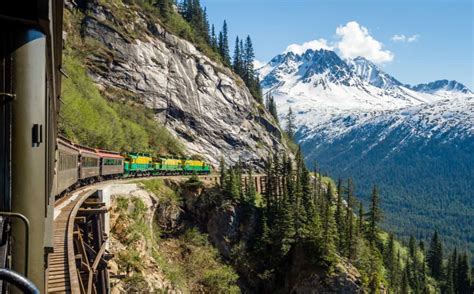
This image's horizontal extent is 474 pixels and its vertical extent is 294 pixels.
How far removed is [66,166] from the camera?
23.2 metres

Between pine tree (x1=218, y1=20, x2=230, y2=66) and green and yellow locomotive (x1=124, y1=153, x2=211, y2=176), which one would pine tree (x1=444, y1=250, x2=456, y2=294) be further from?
pine tree (x1=218, y1=20, x2=230, y2=66)

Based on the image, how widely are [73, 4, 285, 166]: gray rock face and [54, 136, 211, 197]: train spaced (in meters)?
23.1

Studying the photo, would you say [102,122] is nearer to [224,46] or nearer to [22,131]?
[22,131]

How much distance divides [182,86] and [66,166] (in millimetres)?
72791

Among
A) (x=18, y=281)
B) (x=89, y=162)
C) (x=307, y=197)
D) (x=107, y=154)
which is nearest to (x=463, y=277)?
(x=307, y=197)

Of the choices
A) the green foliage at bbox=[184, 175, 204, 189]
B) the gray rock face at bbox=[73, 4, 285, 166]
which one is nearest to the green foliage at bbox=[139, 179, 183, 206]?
the green foliage at bbox=[184, 175, 204, 189]

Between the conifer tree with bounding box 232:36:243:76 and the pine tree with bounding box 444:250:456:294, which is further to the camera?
the conifer tree with bounding box 232:36:243:76

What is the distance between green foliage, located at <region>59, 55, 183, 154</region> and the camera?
4972 centimetres

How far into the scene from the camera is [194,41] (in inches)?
4353

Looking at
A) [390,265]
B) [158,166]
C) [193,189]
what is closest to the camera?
[193,189]

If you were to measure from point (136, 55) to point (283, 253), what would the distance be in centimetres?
5448

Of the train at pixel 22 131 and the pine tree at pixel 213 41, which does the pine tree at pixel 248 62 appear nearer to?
the pine tree at pixel 213 41

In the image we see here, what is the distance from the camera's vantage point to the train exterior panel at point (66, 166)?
2069 cm

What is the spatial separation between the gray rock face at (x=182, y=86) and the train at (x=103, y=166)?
23059mm
